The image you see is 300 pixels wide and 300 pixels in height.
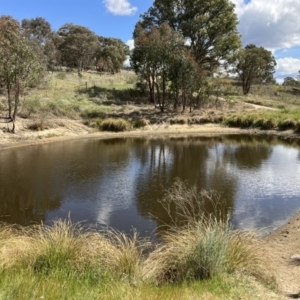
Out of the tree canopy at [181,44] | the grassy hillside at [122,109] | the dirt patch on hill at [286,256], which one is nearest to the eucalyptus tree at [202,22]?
the tree canopy at [181,44]

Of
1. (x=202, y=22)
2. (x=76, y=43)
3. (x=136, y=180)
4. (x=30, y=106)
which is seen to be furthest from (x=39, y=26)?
(x=136, y=180)

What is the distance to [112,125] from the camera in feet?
96.3

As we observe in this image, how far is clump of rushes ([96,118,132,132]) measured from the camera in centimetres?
2920

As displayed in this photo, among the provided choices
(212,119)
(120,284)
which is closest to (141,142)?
(212,119)

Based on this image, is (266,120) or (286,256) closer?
(286,256)

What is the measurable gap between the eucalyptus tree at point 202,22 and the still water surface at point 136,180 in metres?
19.2

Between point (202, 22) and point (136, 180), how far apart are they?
28819 mm

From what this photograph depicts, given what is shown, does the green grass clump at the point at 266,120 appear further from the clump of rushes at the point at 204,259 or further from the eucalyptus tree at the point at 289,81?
the eucalyptus tree at the point at 289,81

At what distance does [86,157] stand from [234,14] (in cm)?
2841

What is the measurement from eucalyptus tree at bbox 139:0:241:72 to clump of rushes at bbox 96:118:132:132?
14.5 m

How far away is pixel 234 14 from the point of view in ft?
132

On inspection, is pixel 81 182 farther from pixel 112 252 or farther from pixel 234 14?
pixel 234 14

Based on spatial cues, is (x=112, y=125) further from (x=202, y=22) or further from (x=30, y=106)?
(x=202, y=22)

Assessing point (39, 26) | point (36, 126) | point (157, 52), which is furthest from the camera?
point (39, 26)
